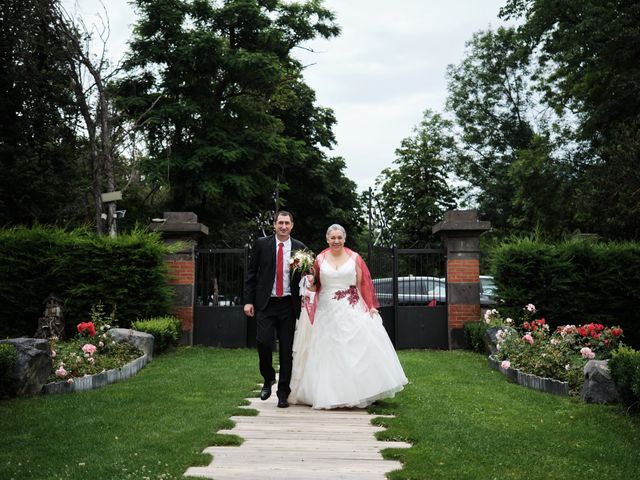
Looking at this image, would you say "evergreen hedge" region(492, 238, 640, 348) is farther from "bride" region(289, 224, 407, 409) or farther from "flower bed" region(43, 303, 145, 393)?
"flower bed" region(43, 303, 145, 393)

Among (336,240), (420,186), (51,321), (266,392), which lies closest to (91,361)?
(266,392)

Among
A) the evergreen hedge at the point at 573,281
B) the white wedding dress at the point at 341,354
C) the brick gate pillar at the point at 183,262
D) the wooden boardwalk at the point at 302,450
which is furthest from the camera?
the brick gate pillar at the point at 183,262

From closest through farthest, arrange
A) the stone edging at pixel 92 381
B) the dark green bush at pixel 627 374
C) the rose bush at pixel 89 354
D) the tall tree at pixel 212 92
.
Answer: the dark green bush at pixel 627 374 < the stone edging at pixel 92 381 < the rose bush at pixel 89 354 < the tall tree at pixel 212 92

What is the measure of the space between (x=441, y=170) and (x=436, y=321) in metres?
28.1

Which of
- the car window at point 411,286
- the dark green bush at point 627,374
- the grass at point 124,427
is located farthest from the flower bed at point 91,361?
the dark green bush at point 627,374

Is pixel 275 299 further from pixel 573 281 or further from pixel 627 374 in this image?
pixel 573 281

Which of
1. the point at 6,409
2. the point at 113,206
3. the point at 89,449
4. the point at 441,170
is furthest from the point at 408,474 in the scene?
the point at 441,170

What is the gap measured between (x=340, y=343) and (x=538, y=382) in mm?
2919

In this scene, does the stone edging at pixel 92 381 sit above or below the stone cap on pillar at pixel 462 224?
below

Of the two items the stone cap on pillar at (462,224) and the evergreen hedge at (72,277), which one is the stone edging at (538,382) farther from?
the evergreen hedge at (72,277)

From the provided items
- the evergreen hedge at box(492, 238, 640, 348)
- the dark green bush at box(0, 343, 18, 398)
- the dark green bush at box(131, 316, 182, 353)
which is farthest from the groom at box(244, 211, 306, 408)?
the evergreen hedge at box(492, 238, 640, 348)

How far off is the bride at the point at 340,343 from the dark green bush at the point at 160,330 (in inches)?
187

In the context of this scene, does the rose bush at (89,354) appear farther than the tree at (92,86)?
No

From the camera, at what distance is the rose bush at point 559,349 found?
817cm
